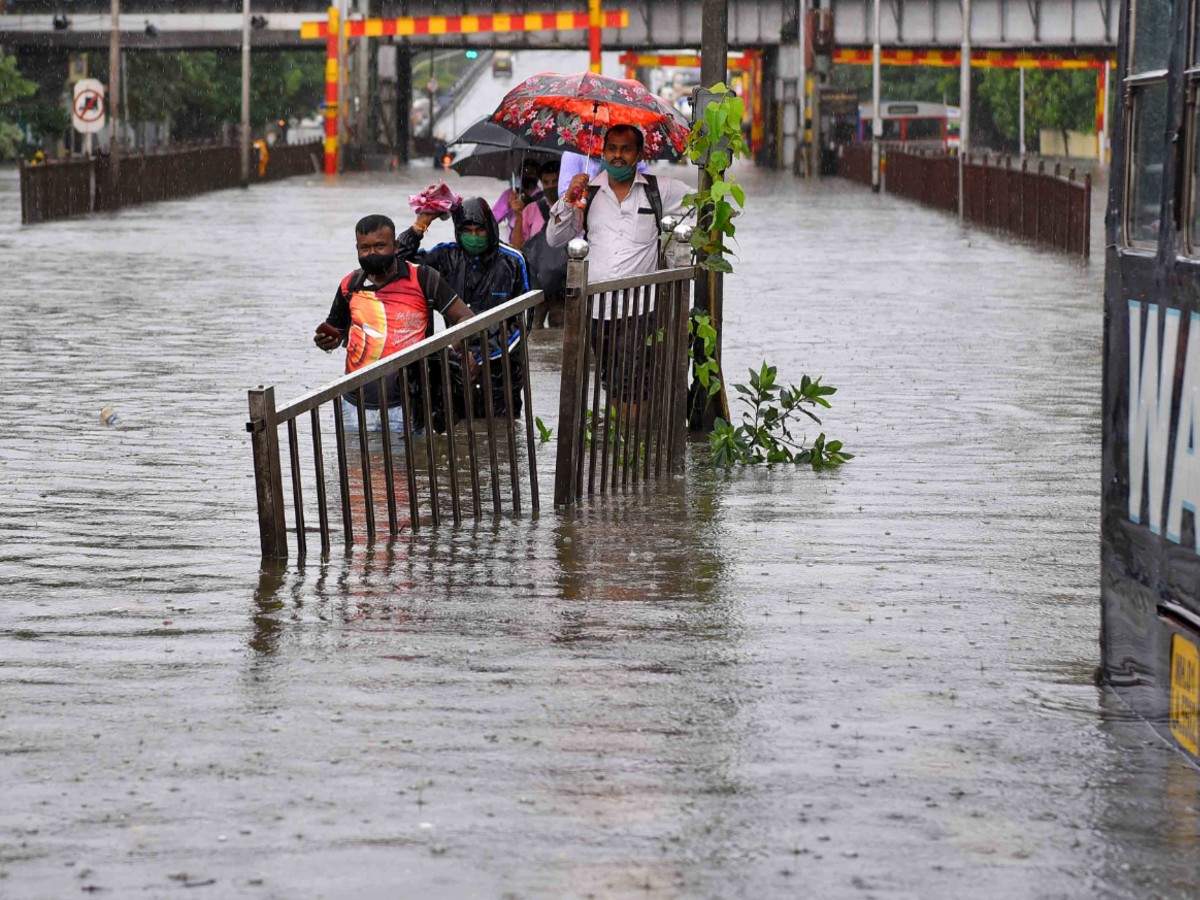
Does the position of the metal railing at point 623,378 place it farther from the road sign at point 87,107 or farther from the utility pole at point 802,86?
the utility pole at point 802,86

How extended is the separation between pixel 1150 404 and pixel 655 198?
19.0 ft

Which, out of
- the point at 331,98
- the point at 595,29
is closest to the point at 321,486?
the point at 595,29

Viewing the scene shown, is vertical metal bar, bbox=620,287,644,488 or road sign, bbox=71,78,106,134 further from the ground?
road sign, bbox=71,78,106,134

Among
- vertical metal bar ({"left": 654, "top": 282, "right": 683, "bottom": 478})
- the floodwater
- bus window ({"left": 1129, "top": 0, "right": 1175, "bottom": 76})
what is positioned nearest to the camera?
the floodwater

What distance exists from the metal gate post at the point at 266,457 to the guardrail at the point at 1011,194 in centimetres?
2209

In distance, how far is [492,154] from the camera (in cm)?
1883

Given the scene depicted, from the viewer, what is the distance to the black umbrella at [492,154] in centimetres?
1691

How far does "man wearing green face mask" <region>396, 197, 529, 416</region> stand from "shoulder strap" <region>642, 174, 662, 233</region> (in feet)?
4.97

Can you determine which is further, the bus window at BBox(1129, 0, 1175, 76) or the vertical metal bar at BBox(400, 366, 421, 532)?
the vertical metal bar at BBox(400, 366, 421, 532)

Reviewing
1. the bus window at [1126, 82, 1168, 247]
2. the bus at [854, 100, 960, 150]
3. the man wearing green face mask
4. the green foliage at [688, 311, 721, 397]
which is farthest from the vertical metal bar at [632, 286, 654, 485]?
the bus at [854, 100, 960, 150]

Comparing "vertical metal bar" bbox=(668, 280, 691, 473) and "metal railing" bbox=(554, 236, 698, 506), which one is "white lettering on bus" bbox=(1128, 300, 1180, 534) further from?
"vertical metal bar" bbox=(668, 280, 691, 473)

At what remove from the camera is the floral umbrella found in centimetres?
1262

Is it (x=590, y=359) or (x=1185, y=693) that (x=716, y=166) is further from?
(x=1185, y=693)

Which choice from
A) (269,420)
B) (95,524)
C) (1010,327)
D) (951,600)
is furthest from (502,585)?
(1010,327)
